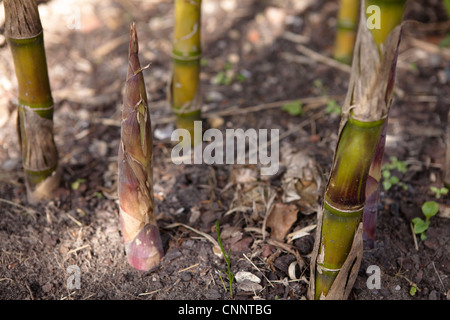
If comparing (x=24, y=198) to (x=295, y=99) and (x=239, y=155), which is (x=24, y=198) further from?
(x=295, y=99)

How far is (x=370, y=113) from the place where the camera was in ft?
3.91

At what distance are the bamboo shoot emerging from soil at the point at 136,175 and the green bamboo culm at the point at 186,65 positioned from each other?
641 mm

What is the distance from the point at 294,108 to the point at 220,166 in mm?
561

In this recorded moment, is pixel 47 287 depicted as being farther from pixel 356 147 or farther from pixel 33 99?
pixel 356 147

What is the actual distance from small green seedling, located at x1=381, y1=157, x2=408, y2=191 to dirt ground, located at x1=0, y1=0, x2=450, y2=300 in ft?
0.08

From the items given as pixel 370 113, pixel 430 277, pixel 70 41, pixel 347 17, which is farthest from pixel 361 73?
pixel 70 41

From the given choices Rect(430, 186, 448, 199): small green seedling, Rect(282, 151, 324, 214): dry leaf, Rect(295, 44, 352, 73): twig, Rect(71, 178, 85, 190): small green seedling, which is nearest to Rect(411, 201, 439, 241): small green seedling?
Rect(430, 186, 448, 199): small green seedling

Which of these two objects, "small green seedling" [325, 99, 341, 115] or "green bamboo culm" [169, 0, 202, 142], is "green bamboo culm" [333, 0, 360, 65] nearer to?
"small green seedling" [325, 99, 341, 115]

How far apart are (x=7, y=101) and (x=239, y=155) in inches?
47.0

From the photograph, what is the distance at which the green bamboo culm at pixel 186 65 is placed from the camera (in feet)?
6.39

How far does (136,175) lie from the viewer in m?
1.47

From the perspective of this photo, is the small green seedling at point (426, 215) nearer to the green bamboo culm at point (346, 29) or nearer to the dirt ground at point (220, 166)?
the dirt ground at point (220, 166)

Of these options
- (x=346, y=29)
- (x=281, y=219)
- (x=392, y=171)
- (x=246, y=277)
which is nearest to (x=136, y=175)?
(x=246, y=277)

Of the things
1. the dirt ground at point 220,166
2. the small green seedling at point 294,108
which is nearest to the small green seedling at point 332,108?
the dirt ground at point 220,166
